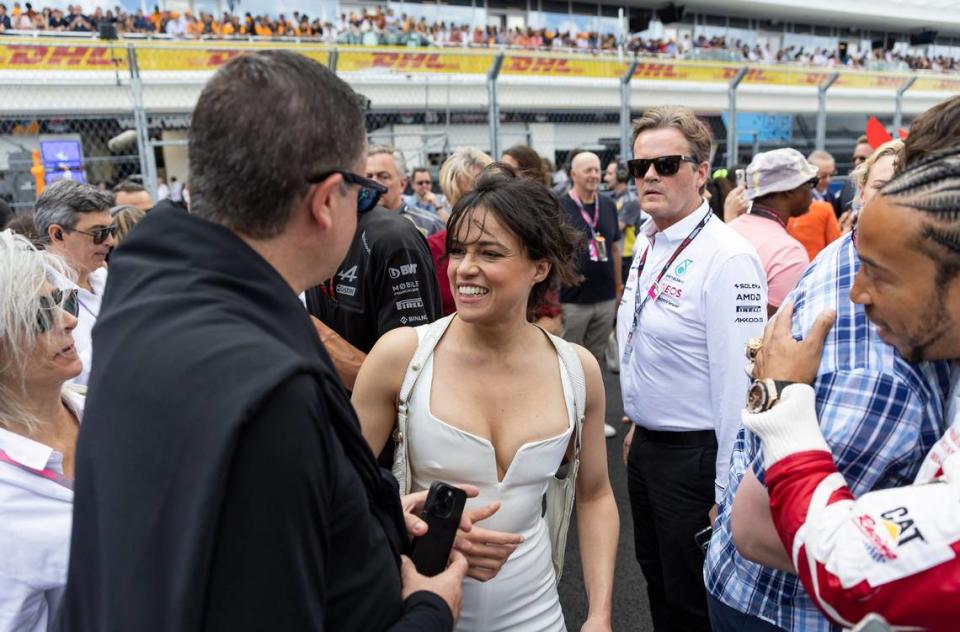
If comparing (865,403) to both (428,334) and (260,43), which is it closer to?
(428,334)

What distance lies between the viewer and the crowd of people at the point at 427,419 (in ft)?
2.73

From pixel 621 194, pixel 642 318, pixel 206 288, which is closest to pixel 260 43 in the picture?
pixel 621 194

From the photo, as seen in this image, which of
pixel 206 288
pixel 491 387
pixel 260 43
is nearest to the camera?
pixel 206 288

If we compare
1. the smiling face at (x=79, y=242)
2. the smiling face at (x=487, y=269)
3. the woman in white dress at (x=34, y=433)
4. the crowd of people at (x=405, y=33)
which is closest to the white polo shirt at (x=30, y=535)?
the woman in white dress at (x=34, y=433)

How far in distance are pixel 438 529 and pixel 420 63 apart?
19.9 metres

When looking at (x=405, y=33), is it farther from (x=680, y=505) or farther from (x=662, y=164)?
(x=680, y=505)

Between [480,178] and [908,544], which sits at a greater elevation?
[480,178]

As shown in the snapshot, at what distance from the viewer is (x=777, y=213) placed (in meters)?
3.70

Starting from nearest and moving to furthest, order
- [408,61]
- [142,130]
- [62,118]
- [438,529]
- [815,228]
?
[438,529] → [815,228] → [142,130] → [62,118] → [408,61]

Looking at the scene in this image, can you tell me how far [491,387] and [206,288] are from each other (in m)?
1.11

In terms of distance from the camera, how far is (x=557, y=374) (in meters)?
1.99

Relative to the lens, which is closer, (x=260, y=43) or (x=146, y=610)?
(x=146, y=610)

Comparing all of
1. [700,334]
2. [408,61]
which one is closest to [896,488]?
[700,334]

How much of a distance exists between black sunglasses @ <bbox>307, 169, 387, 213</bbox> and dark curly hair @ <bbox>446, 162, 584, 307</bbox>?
65 centimetres
